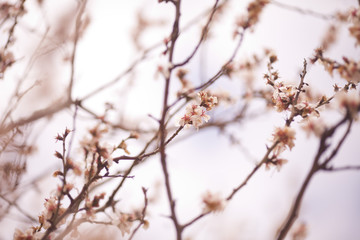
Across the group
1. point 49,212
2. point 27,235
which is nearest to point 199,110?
point 49,212

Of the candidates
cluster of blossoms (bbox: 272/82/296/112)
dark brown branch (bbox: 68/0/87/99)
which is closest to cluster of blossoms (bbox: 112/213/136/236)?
cluster of blossoms (bbox: 272/82/296/112)

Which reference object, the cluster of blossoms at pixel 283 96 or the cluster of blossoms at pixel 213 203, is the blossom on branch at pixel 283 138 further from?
the cluster of blossoms at pixel 213 203

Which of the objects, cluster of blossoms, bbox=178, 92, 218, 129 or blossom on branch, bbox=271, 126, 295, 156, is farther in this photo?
cluster of blossoms, bbox=178, 92, 218, 129

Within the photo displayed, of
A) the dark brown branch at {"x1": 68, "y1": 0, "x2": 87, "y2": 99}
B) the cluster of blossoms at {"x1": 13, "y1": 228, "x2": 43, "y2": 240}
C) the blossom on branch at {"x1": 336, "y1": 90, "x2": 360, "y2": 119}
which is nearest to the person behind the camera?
the blossom on branch at {"x1": 336, "y1": 90, "x2": 360, "y2": 119}

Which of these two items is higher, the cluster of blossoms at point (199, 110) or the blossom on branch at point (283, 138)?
the cluster of blossoms at point (199, 110)

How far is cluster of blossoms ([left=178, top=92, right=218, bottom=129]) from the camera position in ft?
6.81

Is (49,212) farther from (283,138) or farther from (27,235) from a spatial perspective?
(283,138)

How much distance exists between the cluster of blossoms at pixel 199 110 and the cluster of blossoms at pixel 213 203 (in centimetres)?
63

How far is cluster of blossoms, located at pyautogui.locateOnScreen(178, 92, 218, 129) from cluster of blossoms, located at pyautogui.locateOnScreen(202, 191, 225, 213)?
629mm

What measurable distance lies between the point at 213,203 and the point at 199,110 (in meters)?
0.78

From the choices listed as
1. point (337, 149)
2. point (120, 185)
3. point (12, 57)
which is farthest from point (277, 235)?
point (12, 57)

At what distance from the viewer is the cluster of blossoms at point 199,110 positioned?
2.08 meters

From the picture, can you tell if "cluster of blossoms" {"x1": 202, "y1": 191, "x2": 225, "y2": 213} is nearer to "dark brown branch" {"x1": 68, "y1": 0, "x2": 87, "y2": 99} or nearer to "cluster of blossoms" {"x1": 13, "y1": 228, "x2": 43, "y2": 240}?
"cluster of blossoms" {"x1": 13, "y1": 228, "x2": 43, "y2": 240}

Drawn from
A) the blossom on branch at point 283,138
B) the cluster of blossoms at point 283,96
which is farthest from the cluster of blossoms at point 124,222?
the cluster of blossoms at point 283,96
